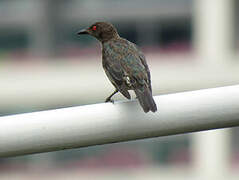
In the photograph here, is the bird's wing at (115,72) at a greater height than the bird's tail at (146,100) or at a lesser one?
lesser

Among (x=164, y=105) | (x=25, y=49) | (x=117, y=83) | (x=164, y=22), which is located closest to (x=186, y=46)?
(x=164, y=22)

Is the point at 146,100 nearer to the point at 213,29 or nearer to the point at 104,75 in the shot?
the point at 104,75

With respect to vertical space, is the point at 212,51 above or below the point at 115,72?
below

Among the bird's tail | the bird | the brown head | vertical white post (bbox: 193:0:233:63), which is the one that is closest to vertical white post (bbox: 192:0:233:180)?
vertical white post (bbox: 193:0:233:63)

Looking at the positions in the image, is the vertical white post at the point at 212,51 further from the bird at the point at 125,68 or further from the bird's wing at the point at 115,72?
the bird's wing at the point at 115,72

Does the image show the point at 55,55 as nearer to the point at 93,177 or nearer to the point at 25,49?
the point at 25,49

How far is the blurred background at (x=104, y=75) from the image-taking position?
83.8 ft

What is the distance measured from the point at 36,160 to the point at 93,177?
7.66 feet

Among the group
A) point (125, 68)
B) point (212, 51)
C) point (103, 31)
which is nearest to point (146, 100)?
point (125, 68)

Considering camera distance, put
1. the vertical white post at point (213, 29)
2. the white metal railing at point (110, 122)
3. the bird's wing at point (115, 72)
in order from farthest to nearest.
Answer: the vertical white post at point (213, 29) → the bird's wing at point (115, 72) → the white metal railing at point (110, 122)

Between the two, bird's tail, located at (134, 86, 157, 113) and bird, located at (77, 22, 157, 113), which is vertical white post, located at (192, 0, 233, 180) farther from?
bird's tail, located at (134, 86, 157, 113)

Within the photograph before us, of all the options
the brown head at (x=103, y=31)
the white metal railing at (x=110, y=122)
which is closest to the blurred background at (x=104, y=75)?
the brown head at (x=103, y=31)

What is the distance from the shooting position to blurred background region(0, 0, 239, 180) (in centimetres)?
2553

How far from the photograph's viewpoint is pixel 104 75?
2481cm
